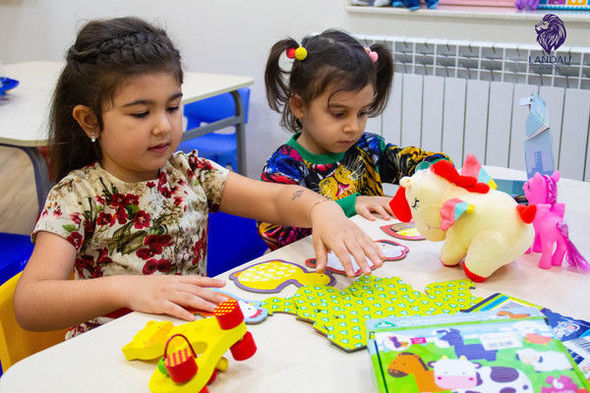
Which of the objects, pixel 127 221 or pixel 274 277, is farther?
pixel 127 221

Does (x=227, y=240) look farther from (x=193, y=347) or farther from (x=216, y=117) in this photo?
(x=216, y=117)

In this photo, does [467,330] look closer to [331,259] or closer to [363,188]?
[331,259]

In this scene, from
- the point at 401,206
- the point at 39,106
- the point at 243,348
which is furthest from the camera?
the point at 39,106

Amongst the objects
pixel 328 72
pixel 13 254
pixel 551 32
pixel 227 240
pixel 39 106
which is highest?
pixel 551 32

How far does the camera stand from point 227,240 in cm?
134

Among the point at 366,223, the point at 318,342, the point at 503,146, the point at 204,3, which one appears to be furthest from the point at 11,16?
the point at 318,342

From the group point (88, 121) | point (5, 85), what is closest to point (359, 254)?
point (88, 121)

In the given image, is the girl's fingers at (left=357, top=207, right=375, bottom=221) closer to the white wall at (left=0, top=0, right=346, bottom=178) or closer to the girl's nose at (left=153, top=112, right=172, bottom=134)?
the girl's nose at (left=153, top=112, right=172, bottom=134)

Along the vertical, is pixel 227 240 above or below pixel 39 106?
below

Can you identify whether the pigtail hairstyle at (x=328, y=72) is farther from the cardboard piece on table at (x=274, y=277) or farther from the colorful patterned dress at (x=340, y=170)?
the cardboard piece on table at (x=274, y=277)

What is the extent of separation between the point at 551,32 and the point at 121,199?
0.86m

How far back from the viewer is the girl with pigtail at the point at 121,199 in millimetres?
918

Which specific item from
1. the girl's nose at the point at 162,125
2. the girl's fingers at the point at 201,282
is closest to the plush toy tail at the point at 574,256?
the girl's fingers at the point at 201,282

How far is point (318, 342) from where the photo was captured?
2.62 ft
